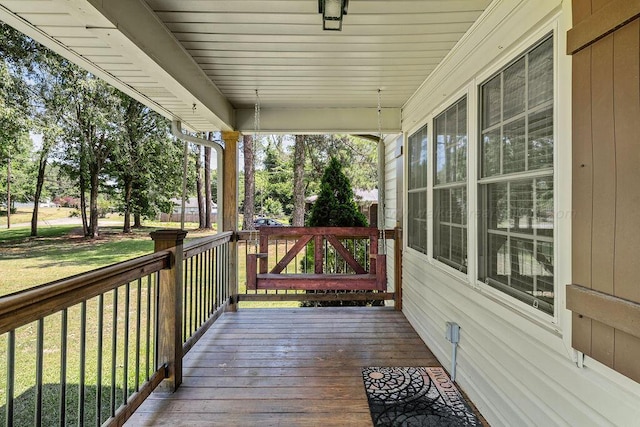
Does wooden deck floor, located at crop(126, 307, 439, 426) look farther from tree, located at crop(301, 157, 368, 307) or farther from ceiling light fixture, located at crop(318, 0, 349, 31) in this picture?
ceiling light fixture, located at crop(318, 0, 349, 31)

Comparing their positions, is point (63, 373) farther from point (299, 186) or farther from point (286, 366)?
point (299, 186)

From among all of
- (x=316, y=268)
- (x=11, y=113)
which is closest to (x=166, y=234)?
(x=316, y=268)

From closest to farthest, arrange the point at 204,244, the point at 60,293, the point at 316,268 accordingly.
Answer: the point at 60,293 → the point at 204,244 → the point at 316,268

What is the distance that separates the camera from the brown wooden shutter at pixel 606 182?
97 cm

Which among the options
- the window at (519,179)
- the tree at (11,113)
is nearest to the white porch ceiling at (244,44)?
the window at (519,179)

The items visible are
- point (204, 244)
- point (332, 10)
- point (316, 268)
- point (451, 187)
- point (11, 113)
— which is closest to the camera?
point (332, 10)

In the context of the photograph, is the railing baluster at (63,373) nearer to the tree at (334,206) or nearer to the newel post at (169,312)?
the newel post at (169,312)

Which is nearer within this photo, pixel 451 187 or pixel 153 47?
pixel 153 47

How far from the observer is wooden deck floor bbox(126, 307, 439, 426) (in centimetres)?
198

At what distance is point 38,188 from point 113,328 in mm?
12183


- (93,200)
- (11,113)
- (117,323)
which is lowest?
(117,323)

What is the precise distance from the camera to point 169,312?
2215 mm

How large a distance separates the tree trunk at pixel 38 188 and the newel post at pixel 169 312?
1116 cm

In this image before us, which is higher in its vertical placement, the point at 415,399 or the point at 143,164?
the point at 143,164
